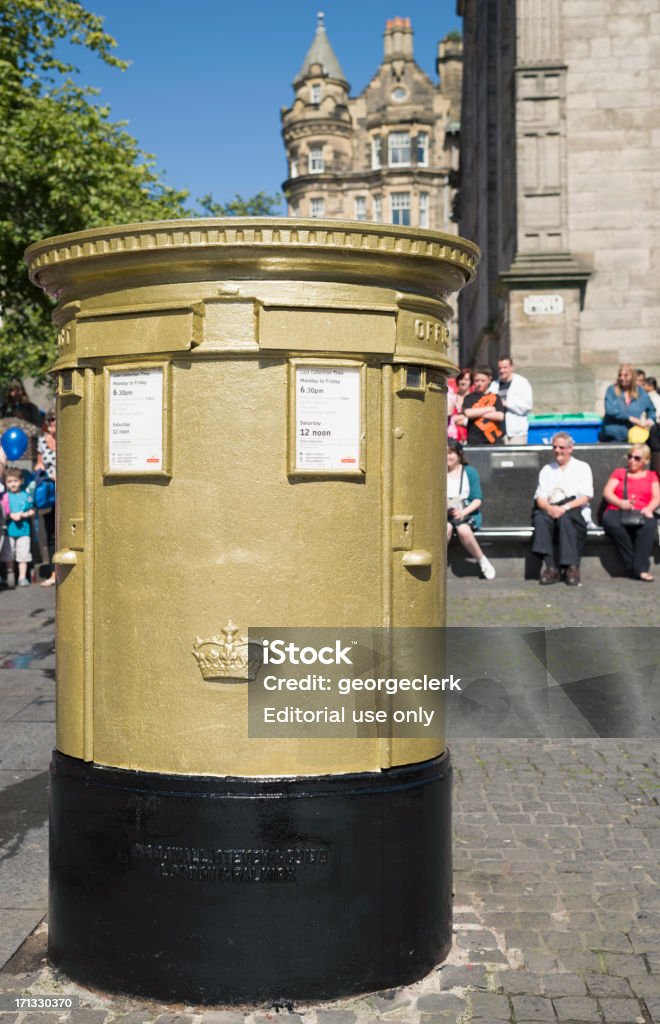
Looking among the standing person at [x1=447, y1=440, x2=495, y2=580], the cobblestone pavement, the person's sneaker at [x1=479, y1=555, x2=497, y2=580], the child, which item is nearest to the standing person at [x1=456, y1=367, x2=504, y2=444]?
the standing person at [x1=447, y1=440, x2=495, y2=580]

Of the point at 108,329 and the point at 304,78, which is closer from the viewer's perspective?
the point at 108,329

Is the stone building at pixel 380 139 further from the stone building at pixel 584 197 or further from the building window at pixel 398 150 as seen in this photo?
the stone building at pixel 584 197

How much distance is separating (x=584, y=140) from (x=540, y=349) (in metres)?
3.50

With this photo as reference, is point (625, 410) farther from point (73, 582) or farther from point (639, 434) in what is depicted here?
point (73, 582)

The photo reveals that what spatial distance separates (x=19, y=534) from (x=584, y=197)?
37.7 feet

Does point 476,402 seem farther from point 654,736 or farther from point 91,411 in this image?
point 91,411

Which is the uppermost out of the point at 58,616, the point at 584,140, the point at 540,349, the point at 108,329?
the point at 584,140

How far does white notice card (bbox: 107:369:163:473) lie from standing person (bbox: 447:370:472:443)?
9535 millimetres

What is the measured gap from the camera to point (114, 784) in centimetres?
336

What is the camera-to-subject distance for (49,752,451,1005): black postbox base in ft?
10.6

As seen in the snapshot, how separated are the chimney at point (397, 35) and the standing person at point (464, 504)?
276ft

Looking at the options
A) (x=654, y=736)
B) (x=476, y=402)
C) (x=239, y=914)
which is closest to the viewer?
(x=239, y=914)

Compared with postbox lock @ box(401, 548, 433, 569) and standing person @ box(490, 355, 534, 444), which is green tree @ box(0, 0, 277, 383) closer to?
standing person @ box(490, 355, 534, 444)

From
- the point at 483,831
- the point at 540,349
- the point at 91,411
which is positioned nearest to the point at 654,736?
the point at 483,831
